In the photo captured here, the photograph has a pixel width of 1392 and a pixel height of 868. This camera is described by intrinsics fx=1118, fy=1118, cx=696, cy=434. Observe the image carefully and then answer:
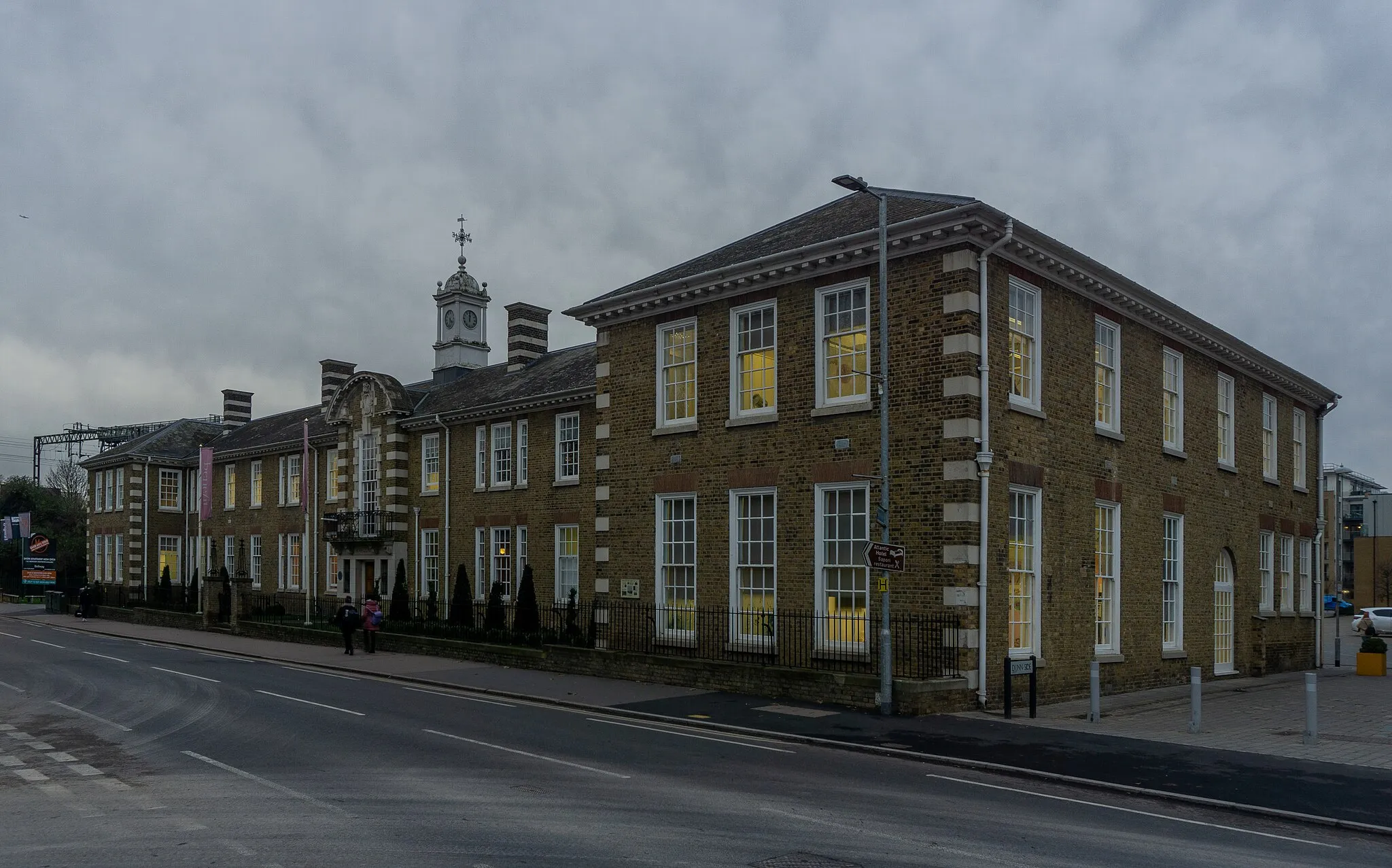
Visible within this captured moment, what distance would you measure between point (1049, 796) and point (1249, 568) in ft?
65.4

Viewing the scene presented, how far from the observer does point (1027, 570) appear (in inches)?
809

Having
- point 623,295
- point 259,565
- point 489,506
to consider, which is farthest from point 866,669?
point 259,565

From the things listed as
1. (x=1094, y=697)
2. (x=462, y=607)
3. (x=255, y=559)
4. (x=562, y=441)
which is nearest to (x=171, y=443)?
(x=255, y=559)

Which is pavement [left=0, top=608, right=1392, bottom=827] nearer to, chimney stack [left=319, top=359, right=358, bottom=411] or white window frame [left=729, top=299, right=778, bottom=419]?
white window frame [left=729, top=299, right=778, bottom=419]

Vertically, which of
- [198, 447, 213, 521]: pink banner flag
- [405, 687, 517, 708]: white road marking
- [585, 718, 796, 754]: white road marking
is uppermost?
[198, 447, 213, 521]: pink banner flag

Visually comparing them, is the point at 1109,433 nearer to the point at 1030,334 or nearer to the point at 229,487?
the point at 1030,334

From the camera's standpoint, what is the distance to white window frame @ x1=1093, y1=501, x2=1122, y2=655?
22562 mm

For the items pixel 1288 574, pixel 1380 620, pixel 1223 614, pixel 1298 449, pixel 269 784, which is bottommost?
pixel 1380 620

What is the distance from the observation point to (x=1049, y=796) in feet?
40.6

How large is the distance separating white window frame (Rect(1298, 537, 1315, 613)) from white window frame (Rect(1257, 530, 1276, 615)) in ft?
9.84

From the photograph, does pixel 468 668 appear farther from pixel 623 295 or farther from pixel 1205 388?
pixel 1205 388

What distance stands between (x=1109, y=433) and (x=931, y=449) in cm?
565

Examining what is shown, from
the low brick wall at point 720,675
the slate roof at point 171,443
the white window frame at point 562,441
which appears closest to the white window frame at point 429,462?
the white window frame at point 562,441

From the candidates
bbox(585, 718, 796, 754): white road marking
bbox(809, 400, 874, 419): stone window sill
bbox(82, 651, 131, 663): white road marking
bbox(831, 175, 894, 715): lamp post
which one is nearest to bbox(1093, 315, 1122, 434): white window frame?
bbox(809, 400, 874, 419): stone window sill
